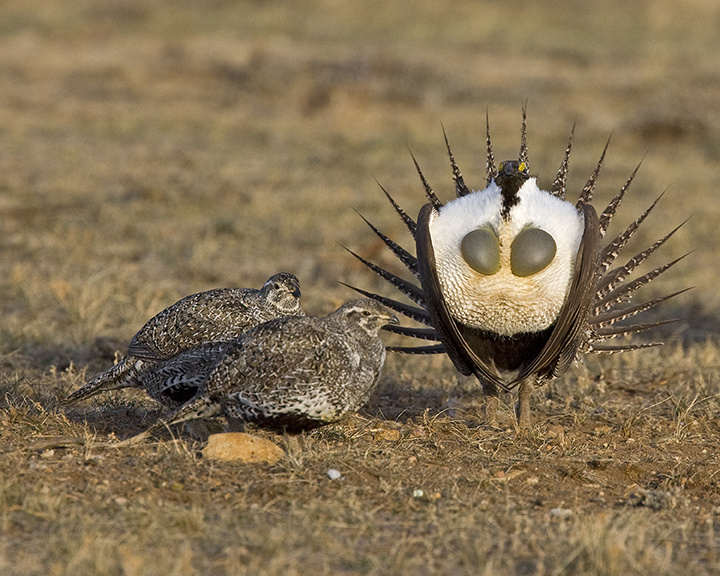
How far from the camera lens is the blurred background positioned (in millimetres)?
6766

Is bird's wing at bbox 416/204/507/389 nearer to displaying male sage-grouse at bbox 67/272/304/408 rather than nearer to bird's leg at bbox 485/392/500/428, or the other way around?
bird's leg at bbox 485/392/500/428

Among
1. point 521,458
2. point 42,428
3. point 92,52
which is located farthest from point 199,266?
point 92,52

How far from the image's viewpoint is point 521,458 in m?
3.54

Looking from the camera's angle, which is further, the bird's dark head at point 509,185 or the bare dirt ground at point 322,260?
the bird's dark head at point 509,185

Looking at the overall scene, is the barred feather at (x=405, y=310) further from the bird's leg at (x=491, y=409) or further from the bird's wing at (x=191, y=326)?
the bird's wing at (x=191, y=326)

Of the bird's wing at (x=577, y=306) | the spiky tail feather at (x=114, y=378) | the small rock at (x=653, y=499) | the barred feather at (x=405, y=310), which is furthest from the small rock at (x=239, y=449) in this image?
the small rock at (x=653, y=499)

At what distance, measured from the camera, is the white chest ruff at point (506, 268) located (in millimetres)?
3570

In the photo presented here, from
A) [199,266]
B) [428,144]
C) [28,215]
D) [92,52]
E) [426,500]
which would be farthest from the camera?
[92,52]

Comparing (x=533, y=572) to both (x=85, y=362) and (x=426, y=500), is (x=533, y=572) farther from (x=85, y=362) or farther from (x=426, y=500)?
(x=85, y=362)

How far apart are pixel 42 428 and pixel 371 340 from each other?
1190mm

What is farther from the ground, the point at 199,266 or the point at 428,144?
the point at 428,144

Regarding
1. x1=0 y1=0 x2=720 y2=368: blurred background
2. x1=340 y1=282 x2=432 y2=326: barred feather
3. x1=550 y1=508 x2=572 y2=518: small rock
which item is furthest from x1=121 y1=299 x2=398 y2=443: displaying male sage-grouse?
x1=0 y1=0 x2=720 y2=368: blurred background

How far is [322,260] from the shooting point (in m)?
7.17

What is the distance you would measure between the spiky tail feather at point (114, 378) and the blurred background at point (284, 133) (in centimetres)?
105
